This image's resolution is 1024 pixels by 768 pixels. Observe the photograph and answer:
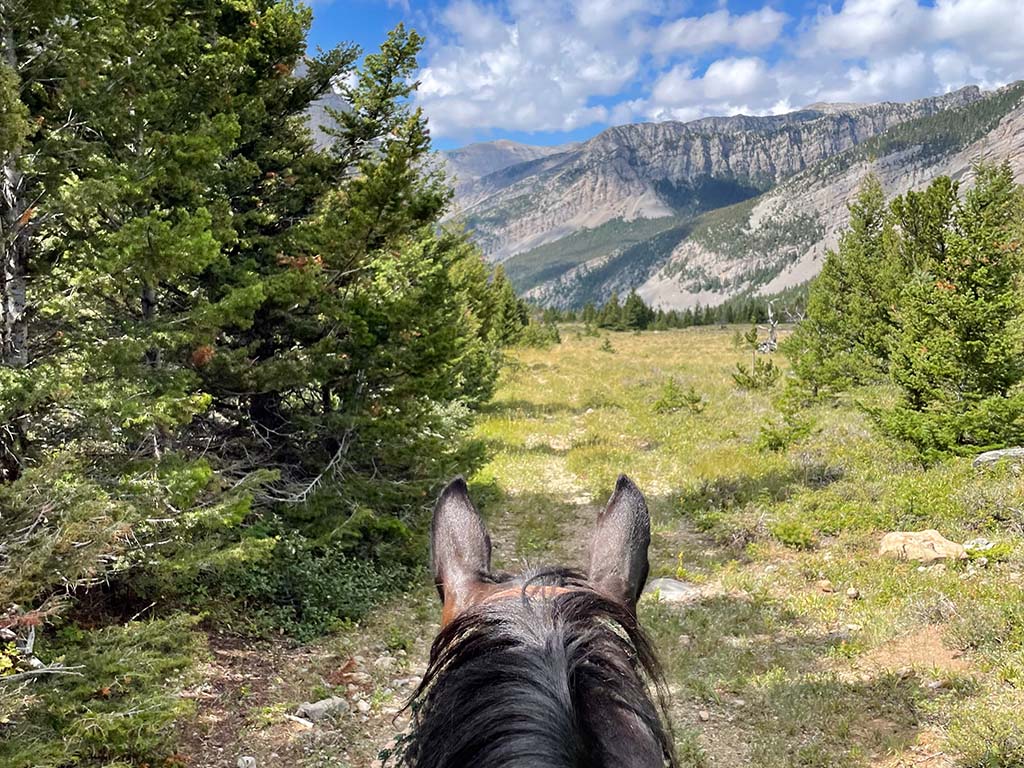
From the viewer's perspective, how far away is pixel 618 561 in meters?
1.96

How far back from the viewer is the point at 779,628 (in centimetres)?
604

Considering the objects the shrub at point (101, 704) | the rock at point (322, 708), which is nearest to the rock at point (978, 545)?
the rock at point (322, 708)

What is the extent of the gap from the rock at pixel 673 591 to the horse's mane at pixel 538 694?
592 centimetres

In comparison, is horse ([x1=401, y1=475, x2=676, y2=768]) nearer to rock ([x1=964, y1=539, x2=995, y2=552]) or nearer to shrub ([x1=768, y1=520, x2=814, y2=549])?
rock ([x1=964, y1=539, x2=995, y2=552])

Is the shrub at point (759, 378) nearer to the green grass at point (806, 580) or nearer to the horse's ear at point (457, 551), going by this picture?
the green grass at point (806, 580)

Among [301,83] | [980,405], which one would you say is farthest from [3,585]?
[980,405]

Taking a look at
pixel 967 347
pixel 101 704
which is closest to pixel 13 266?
pixel 101 704

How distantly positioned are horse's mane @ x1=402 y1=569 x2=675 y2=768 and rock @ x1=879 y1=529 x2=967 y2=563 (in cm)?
687

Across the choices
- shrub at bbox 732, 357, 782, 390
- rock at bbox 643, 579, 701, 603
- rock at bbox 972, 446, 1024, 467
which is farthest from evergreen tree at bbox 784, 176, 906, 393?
rock at bbox 643, 579, 701, 603

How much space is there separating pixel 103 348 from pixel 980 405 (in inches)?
420

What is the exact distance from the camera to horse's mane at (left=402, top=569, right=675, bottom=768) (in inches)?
41.5

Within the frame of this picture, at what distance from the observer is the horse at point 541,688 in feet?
3.47

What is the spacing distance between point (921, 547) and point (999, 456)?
279 centimetres

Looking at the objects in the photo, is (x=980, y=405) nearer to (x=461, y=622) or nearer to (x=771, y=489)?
(x=771, y=489)
